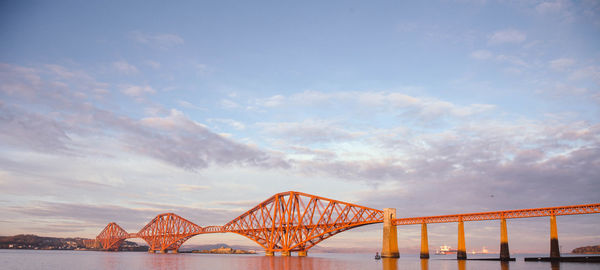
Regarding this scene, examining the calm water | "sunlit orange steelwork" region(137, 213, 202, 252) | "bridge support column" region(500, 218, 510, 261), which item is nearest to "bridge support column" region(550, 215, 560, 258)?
the calm water

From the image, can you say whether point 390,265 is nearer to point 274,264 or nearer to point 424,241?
point 274,264

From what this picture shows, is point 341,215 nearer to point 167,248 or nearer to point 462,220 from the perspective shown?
point 462,220

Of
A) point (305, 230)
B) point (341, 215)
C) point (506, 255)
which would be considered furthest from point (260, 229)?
point (506, 255)

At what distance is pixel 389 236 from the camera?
285 feet

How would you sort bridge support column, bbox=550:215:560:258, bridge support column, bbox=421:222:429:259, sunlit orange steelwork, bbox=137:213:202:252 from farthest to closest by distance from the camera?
sunlit orange steelwork, bbox=137:213:202:252 → bridge support column, bbox=421:222:429:259 → bridge support column, bbox=550:215:560:258

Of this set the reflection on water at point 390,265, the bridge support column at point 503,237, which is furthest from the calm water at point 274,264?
the bridge support column at point 503,237

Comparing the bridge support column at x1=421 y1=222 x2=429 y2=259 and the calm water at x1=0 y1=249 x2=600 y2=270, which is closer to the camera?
the calm water at x1=0 y1=249 x2=600 y2=270

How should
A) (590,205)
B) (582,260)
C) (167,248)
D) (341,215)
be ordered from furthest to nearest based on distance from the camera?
(167,248), (341,215), (582,260), (590,205)

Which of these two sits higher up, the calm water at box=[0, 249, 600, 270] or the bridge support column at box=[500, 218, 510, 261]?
the bridge support column at box=[500, 218, 510, 261]

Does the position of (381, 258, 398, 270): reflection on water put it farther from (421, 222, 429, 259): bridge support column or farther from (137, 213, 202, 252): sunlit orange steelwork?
(137, 213, 202, 252): sunlit orange steelwork

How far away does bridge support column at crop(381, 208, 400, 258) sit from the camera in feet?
284

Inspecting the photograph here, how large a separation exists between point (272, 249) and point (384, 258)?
43543 millimetres

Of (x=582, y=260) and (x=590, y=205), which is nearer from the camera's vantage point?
(x=590, y=205)

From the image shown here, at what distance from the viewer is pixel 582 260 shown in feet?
227
